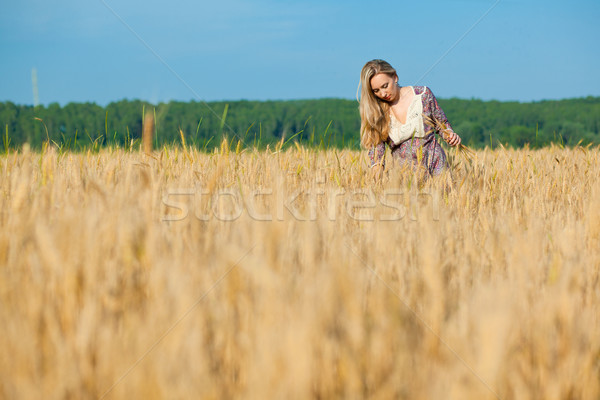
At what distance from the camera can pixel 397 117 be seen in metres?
3.64

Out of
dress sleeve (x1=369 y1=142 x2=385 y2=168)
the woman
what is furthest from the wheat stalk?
dress sleeve (x1=369 y1=142 x2=385 y2=168)

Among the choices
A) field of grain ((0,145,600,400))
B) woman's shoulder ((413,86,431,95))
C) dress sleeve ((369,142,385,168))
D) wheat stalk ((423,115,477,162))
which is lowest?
field of grain ((0,145,600,400))

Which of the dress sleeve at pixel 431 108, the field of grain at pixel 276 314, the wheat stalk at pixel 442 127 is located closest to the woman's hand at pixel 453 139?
the wheat stalk at pixel 442 127

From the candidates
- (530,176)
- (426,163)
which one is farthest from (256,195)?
(530,176)

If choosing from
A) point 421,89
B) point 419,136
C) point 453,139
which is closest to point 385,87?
point 421,89

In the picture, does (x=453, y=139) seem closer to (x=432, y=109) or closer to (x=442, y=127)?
(x=442, y=127)

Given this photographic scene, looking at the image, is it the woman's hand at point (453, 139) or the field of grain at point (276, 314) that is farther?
the woman's hand at point (453, 139)

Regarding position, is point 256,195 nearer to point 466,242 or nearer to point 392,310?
point 466,242

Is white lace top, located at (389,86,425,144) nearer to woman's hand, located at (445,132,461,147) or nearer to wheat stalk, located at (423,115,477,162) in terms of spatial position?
wheat stalk, located at (423,115,477,162)

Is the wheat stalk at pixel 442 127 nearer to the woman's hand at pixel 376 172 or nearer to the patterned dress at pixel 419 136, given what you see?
the patterned dress at pixel 419 136

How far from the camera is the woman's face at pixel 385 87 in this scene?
3.47m

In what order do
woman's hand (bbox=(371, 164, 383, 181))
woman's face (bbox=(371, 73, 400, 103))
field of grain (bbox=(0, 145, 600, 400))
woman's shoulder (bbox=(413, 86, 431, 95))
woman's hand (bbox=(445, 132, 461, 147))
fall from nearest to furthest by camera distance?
field of grain (bbox=(0, 145, 600, 400)), woman's hand (bbox=(371, 164, 383, 181)), woman's hand (bbox=(445, 132, 461, 147)), woman's face (bbox=(371, 73, 400, 103)), woman's shoulder (bbox=(413, 86, 431, 95))

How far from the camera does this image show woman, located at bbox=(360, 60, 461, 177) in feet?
11.5

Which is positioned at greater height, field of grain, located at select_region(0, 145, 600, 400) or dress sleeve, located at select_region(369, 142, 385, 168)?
dress sleeve, located at select_region(369, 142, 385, 168)
